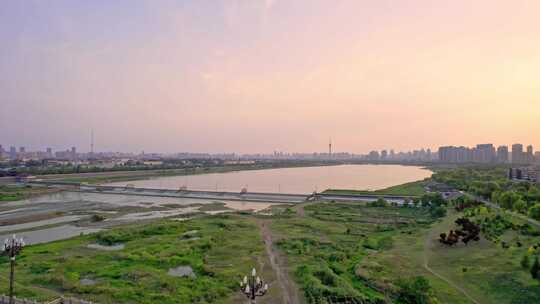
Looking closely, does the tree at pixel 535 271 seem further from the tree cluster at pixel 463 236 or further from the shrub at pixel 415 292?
the tree cluster at pixel 463 236

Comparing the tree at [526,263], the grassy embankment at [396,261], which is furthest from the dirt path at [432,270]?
the tree at [526,263]

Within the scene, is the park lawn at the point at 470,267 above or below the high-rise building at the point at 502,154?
below

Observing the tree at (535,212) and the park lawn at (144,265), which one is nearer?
the park lawn at (144,265)

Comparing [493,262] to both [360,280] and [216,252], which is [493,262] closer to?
[360,280]

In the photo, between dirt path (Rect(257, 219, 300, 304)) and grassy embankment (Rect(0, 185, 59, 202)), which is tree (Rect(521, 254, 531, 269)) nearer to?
dirt path (Rect(257, 219, 300, 304))

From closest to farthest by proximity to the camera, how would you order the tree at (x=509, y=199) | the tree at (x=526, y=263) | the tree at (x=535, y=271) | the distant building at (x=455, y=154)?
the tree at (x=535, y=271), the tree at (x=526, y=263), the tree at (x=509, y=199), the distant building at (x=455, y=154)

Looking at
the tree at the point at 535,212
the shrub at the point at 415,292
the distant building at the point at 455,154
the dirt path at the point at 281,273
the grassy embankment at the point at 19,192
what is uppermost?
the distant building at the point at 455,154

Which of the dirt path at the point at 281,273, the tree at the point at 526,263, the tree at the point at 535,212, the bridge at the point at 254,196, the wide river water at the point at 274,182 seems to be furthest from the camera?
the wide river water at the point at 274,182

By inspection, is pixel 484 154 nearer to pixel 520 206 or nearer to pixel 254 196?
pixel 520 206
